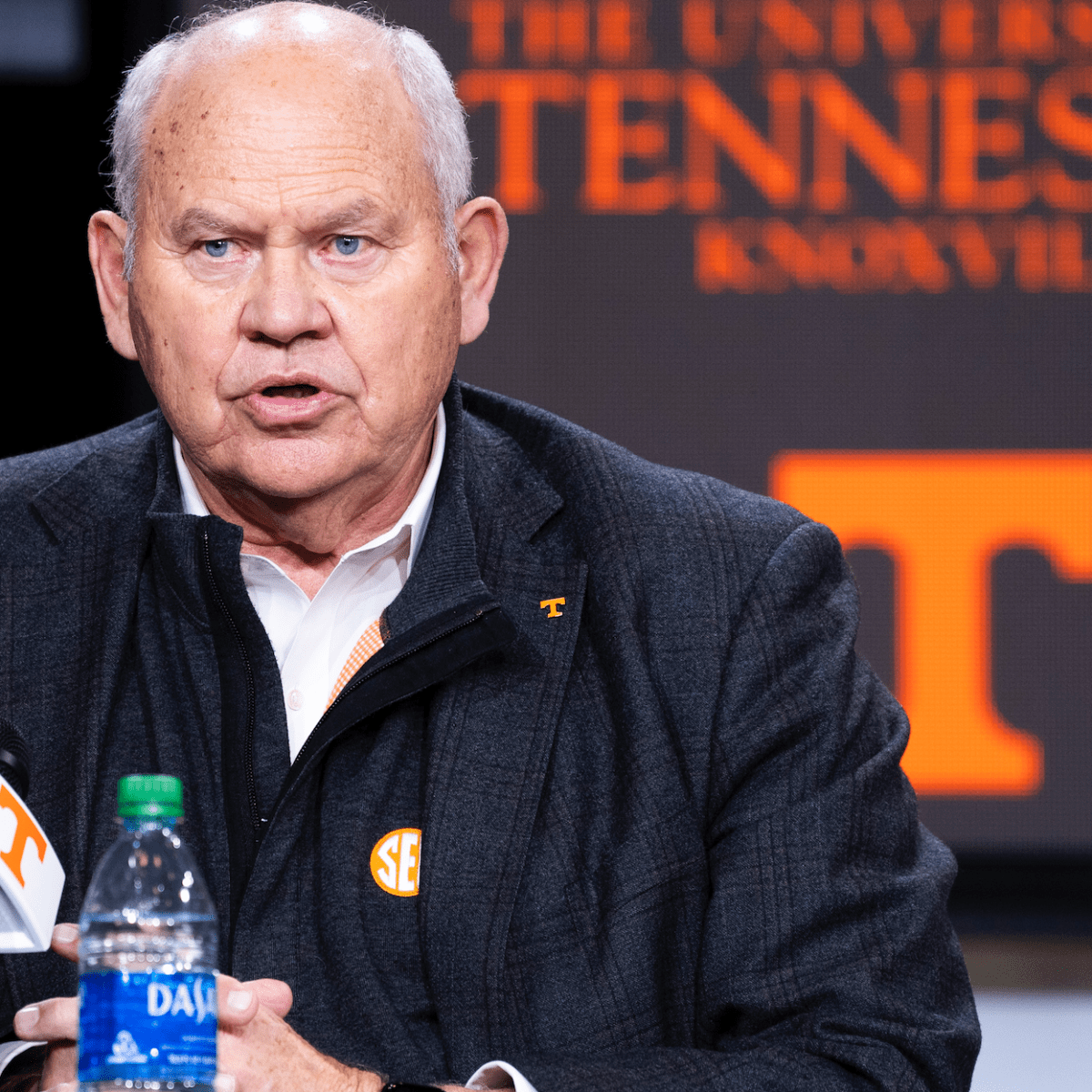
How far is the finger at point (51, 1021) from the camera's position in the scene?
1.33m

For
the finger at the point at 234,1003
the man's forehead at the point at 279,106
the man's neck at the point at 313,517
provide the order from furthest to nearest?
the man's neck at the point at 313,517, the man's forehead at the point at 279,106, the finger at the point at 234,1003

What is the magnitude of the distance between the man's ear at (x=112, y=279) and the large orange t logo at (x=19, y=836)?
0.85 metres

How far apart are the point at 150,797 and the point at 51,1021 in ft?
0.99

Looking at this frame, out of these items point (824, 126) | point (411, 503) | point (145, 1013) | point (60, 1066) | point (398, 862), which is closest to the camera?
point (145, 1013)

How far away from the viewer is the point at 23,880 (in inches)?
44.4

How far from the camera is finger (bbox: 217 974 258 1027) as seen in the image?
128 cm

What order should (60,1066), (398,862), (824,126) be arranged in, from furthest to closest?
1. (824,126)
2. (398,862)
3. (60,1066)

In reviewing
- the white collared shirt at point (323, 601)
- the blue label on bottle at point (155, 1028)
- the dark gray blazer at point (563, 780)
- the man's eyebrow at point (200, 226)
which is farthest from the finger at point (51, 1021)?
the man's eyebrow at point (200, 226)

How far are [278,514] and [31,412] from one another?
214cm

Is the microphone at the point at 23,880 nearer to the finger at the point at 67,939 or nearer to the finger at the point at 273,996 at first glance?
the finger at the point at 67,939

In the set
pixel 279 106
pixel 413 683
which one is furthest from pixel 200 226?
pixel 413 683

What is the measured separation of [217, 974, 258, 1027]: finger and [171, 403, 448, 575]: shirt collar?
65cm

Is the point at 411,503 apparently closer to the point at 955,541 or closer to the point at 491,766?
the point at 491,766

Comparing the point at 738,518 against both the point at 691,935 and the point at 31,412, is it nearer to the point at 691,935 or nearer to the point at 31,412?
the point at 691,935
